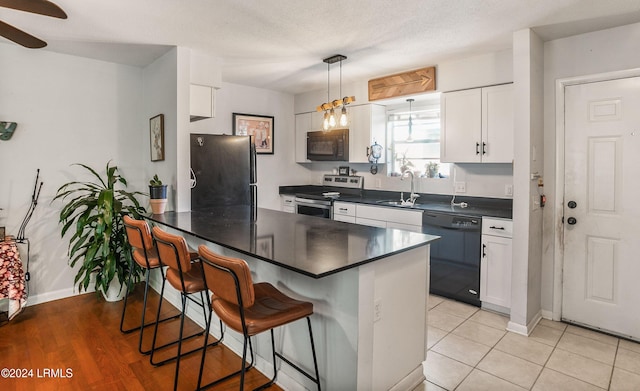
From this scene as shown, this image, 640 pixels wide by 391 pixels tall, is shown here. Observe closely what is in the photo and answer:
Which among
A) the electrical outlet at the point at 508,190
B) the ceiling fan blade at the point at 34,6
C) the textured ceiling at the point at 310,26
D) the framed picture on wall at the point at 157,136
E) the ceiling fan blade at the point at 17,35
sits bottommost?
the electrical outlet at the point at 508,190

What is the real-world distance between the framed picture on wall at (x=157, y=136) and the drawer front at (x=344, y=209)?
80.1 inches

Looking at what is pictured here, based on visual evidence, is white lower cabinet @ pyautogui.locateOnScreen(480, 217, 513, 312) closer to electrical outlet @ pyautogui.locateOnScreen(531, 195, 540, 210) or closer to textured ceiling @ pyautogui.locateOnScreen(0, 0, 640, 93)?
electrical outlet @ pyautogui.locateOnScreen(531, 195, 540, 210)

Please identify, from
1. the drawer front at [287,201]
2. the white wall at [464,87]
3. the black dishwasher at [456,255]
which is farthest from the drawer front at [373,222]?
the drawer front at [287,201]

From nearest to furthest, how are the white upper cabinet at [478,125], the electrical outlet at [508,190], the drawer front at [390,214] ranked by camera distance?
the white upper cabinet at [478,125] → the electrical outlet at [508,190] → the drawer front at [390,214]

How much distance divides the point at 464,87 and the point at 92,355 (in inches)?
151

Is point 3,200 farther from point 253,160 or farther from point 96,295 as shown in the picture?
point 253,160

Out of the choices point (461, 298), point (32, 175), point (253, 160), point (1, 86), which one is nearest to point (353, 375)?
point (461, 298)

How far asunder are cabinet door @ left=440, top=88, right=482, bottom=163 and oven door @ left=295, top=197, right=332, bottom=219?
1510mm

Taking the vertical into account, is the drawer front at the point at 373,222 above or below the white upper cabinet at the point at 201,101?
below

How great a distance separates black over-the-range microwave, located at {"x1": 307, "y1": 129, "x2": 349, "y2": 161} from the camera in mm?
4730

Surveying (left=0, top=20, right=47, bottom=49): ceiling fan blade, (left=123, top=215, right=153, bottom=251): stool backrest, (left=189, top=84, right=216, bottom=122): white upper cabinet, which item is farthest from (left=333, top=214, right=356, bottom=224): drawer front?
(left=0, top=20, right=47, bottom=49): ceiling fan blade

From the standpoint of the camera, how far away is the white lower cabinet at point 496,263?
10.2 ft

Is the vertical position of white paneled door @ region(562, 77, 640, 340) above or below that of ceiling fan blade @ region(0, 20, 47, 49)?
below

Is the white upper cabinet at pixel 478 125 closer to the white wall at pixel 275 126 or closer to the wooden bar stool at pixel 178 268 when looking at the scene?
the white wall at pixel 275 126
